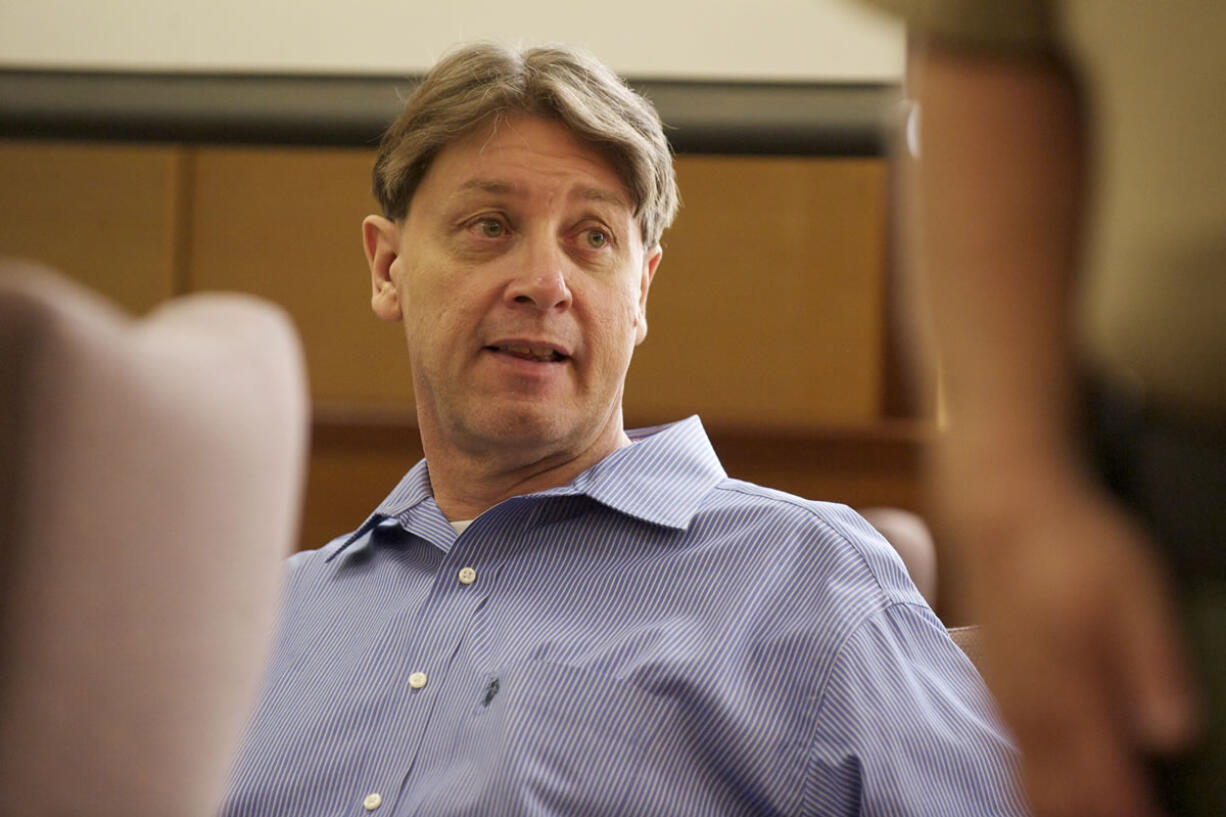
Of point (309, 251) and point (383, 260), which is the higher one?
point (383, 260)

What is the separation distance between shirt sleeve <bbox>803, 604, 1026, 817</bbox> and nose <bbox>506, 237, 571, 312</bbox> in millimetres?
537

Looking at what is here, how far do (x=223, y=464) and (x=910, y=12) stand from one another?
299mm

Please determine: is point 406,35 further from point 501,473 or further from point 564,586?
point 564,586

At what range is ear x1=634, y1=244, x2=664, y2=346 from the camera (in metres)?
1.66

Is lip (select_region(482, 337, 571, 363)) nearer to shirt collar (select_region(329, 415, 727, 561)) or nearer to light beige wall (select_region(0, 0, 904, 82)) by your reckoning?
shirt collar (select_region(329, 415, 727, 561))

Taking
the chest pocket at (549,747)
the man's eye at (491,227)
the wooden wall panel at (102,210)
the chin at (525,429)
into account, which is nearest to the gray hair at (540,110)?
the man's eye at (491,227)

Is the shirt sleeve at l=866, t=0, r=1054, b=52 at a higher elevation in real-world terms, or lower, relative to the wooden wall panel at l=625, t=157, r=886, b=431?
higher

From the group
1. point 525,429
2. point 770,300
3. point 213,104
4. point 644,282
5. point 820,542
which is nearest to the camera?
point 820,542

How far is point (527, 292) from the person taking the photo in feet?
5.05

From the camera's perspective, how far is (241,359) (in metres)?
0.53

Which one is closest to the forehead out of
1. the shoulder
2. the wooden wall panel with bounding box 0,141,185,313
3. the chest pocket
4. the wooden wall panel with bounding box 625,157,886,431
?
the shoulder

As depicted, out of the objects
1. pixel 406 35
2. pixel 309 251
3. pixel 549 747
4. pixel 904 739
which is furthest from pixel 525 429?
pixel 406 35

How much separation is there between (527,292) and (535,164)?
147 mm

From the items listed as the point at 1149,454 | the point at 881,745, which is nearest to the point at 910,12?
the point at 1149,454
